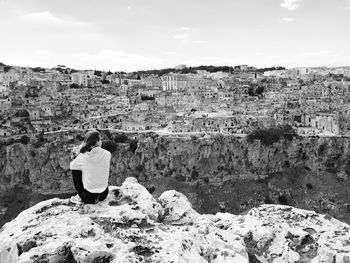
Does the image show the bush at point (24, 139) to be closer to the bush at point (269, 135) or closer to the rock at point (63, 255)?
the bush at point (269, 135)

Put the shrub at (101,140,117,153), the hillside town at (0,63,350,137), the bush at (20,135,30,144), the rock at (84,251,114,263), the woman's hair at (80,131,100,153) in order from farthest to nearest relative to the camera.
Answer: the hillside town at (0,63,350,137) → the bush at (20,135,30,144) → the shrub at (101,140,117,153) → the woman's hair at (80,131,100,153) → the rock at (84,251,114,263)

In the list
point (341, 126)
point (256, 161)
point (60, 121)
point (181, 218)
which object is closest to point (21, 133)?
point (60, 121)

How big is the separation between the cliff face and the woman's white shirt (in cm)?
3142

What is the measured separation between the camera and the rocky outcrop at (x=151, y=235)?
568cm

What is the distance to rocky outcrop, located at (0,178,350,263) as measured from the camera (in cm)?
568

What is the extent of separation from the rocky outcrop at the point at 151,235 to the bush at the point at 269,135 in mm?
32917

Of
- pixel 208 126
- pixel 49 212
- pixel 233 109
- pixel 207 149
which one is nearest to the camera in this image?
pixel 49 212

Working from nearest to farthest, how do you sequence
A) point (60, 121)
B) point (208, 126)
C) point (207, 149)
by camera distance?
point (207, 149)
point (208, 126)
point (60, 121)

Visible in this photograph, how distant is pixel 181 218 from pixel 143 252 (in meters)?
2.81

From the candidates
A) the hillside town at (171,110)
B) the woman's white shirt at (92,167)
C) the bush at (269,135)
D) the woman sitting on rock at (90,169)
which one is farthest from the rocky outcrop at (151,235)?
the hillside town at (171,110)

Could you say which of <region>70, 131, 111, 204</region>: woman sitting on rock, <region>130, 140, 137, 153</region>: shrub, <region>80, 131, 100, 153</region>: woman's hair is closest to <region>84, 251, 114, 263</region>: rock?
<region>70, 131, 111, 204</region>: woman sitting on rock

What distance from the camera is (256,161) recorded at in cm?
4184

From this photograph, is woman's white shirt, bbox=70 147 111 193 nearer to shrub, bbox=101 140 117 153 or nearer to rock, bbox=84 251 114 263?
rock, bbox=84 251 114 263

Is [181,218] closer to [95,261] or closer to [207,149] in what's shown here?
[95,261]
